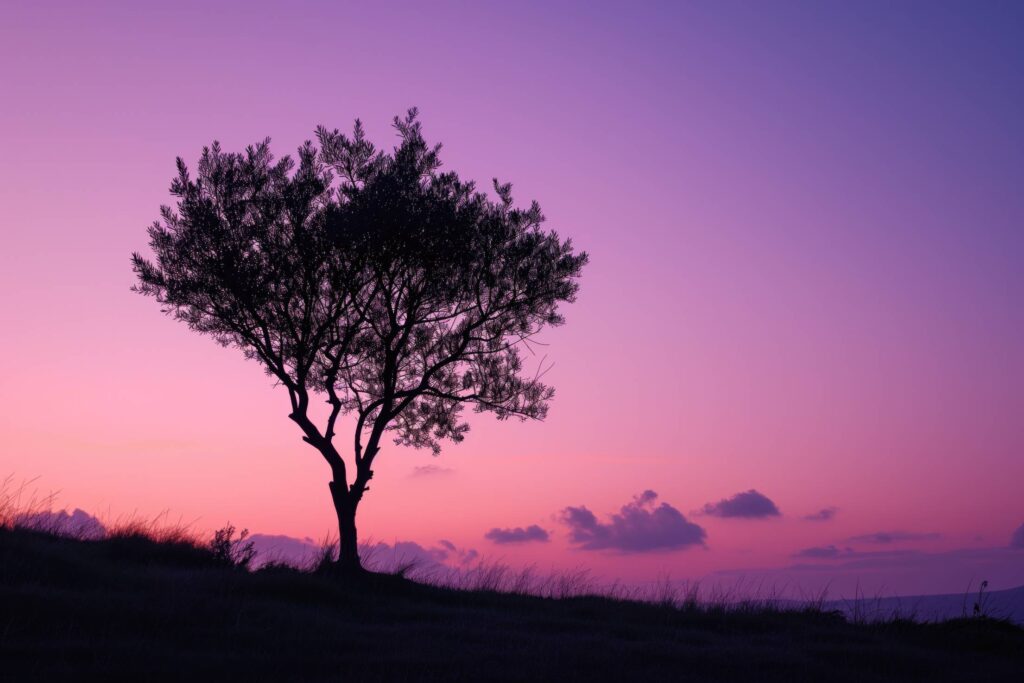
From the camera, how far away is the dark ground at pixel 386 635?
14055 millimetres

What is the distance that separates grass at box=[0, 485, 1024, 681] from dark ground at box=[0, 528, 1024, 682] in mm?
46

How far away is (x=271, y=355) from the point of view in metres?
26.5

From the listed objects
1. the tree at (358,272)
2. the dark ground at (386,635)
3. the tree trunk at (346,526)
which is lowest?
the dark ground at (386,635)

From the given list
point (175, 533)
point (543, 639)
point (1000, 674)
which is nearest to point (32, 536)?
point (175, 533)

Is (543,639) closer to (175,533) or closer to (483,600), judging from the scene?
(483,600)

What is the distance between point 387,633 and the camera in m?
17.4

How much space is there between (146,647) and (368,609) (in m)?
6.73

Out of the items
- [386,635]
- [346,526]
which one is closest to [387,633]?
[386,635]

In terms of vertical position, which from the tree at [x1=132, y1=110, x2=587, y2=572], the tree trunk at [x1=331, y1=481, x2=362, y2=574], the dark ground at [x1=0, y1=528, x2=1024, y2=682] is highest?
the tree at [x1=132, y1=110, x2=587, y2=572]

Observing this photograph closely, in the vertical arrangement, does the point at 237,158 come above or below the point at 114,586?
above

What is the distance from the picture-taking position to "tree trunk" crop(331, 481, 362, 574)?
25.7 m

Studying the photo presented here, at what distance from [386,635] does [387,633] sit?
0.20 m

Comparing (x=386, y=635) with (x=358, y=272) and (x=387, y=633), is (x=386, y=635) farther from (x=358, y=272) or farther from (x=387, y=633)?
(x=358, y=272)

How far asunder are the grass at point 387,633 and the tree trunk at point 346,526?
1.05m
